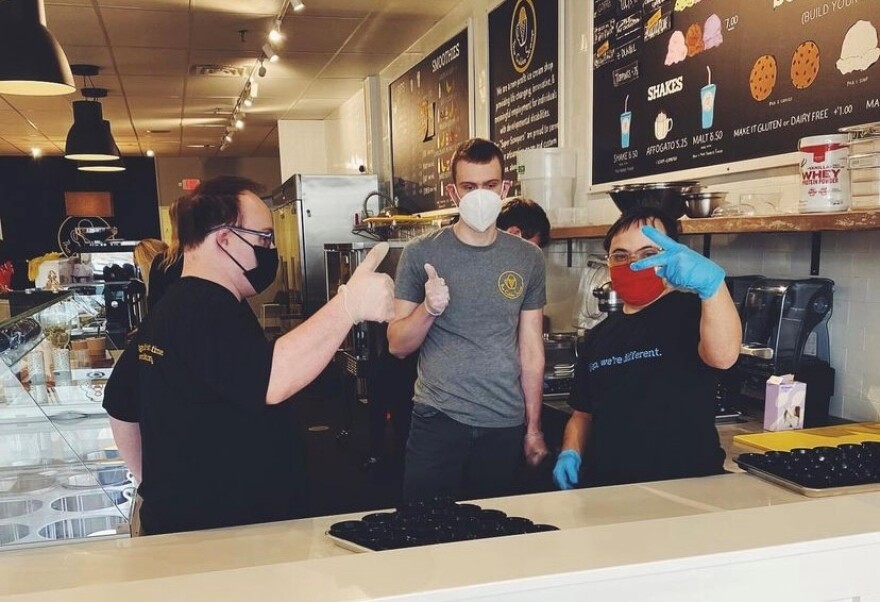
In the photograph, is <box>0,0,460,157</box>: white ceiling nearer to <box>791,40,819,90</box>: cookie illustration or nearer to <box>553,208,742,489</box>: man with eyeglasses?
<box>791,40,819,90</box>: cookie illustration

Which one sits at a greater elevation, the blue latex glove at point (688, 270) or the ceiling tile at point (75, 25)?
the ceiling tile at point (75, 25)

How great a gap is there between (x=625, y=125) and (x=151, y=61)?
4.52 meters

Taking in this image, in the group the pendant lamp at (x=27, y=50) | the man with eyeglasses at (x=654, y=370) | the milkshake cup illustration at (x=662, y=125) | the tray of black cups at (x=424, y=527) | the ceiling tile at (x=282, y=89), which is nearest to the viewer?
the tray of black cups at (x=424, y=527)

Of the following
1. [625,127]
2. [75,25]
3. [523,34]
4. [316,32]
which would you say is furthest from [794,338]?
[75,25]

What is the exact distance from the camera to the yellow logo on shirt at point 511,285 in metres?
2.18

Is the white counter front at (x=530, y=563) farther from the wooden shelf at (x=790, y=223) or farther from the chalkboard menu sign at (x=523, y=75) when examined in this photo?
the chalkboard menu sign at (x=523, y=75)

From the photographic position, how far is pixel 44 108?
7660 mm

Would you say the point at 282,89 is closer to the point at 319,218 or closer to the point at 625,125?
the point at 319,218

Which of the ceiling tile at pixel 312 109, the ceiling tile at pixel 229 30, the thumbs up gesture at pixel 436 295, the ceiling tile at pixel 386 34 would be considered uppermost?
the ceiling tile at pixel 386 34

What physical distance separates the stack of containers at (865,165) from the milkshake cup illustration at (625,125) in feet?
4.46

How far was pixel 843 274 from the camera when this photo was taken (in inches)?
82.9

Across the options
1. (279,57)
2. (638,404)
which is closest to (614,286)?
(638,404)

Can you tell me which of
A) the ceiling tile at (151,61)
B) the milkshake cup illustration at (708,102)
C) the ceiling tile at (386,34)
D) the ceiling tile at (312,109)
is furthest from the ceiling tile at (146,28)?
the milkshake cup illustration at (708,102)

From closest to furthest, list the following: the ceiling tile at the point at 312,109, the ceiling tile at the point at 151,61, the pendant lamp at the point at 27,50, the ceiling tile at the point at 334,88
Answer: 1. the pendant lamp at the point at 27,50
2. the ceiling tile at the point at 151,61
3. the ceiling tile at the point at 334,88
4. the ceiling tile at the point at 312,109
